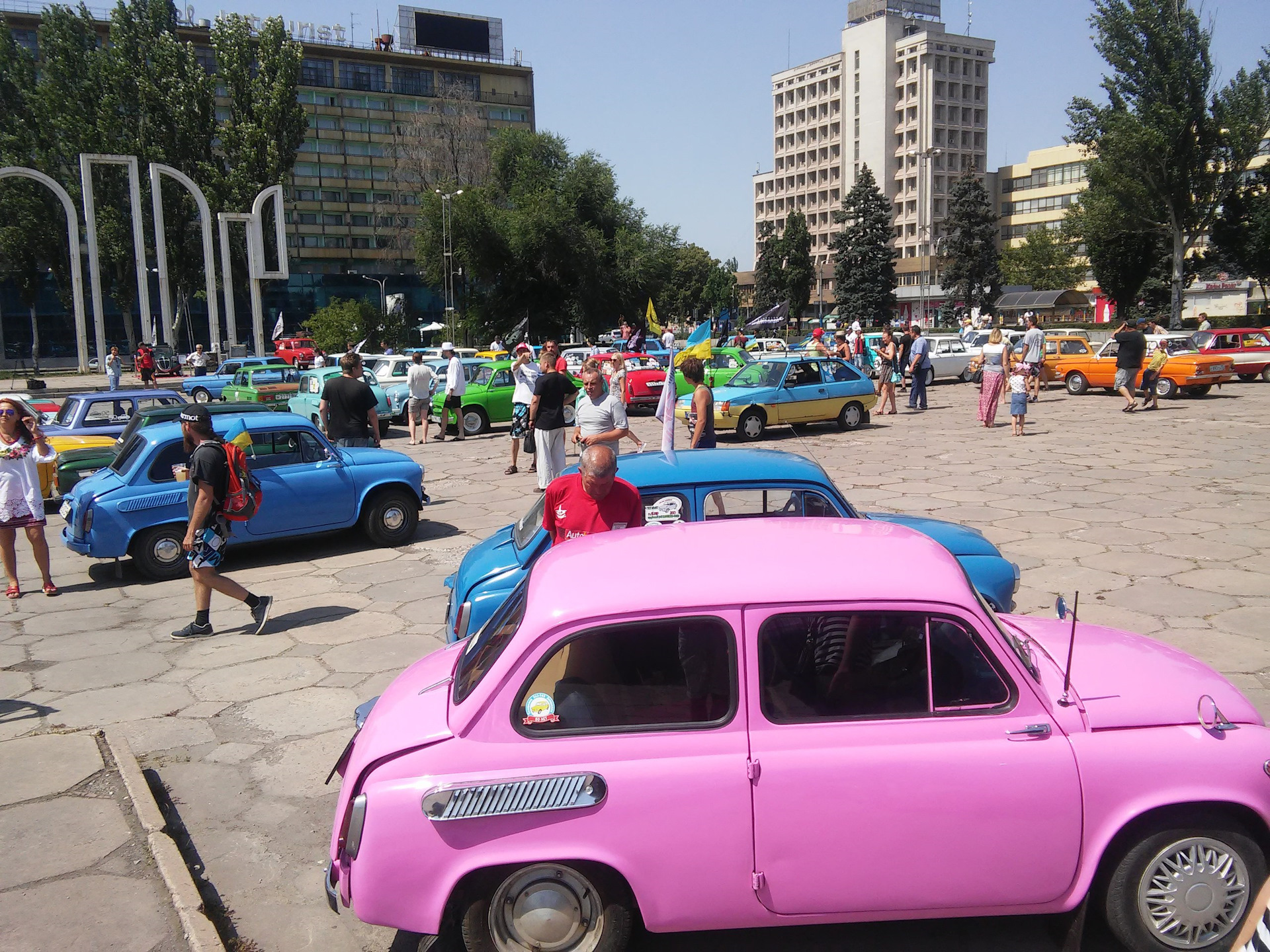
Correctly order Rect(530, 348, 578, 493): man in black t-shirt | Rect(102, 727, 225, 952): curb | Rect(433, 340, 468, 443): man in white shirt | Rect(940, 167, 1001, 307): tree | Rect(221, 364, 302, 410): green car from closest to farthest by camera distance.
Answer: Rect(102, 727, 225, 952): curb < Rect(530, 348, 578, 493): man in black t-shirt < Rect(433, 340, 468, 443): man in white shirt < Rect(221, 364, 302, 410): green car < Rect(940, 167, 1001, 307): tree

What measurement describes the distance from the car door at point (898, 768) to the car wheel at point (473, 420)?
17354 millimetres

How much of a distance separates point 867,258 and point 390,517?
7351 centimetres

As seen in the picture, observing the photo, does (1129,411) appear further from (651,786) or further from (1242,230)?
(1242,230)

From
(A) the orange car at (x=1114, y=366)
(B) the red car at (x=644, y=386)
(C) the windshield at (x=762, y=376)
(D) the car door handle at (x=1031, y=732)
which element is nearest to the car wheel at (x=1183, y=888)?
(D) the car door handle at (x=1031, y=732)

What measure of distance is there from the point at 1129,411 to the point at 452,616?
62.2 ft

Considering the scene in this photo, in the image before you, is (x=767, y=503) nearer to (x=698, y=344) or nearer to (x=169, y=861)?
(x=169, y=861)

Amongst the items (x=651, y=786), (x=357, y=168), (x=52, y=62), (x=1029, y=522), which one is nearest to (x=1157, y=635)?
(x=1029, y=522)

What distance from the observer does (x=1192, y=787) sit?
3.12m

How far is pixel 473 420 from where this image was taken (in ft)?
66.2

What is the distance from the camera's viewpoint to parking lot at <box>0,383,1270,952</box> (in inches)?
163

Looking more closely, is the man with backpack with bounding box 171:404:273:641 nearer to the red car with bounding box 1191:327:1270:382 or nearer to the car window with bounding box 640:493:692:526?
the car window with bounding box 640:493:692:526

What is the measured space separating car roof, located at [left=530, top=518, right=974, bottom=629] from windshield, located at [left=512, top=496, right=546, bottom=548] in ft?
6.81

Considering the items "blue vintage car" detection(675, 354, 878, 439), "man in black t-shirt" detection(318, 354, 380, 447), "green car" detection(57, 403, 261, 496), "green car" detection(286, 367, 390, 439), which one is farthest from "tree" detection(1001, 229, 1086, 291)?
"green car" detection(57, 403, 261, 496)

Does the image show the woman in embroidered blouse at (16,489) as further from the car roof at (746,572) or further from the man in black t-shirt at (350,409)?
the car roof at (746,572)
